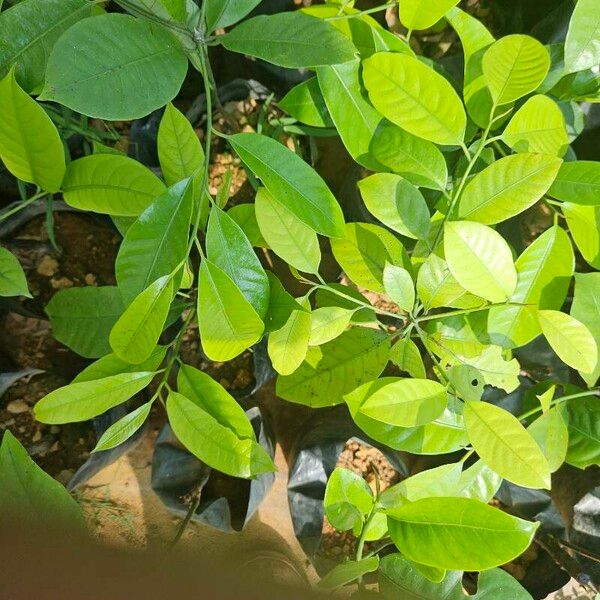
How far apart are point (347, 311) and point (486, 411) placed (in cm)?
22

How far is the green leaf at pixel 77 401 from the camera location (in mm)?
698

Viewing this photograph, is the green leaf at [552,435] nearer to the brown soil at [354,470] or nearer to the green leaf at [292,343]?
the green leaf at [292,343]

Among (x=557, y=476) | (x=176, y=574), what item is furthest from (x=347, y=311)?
(x=557, y=476)

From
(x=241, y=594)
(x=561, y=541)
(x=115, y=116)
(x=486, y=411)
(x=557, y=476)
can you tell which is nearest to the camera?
(x=241, y=594)

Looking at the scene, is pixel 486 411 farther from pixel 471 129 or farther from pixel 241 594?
pixel 241 594

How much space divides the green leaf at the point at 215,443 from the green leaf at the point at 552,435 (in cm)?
38

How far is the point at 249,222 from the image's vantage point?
0.85m

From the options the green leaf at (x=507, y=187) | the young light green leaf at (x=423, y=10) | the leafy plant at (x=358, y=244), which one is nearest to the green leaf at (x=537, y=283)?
the leafy plant at (x=358, y=244)

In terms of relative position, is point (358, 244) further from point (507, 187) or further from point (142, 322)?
point (142, 322)

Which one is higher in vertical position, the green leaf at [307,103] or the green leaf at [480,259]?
the green leaf at [307,103]

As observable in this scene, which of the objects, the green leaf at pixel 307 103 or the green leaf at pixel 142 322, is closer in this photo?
the green leaf at pixel 142 322

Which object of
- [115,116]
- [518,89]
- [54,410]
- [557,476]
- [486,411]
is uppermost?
[115,116]

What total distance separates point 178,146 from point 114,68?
0.61ft

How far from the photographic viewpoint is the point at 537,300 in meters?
0.76
